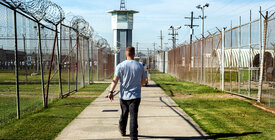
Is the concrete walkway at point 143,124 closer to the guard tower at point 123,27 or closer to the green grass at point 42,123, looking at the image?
the green grass at point 42,123

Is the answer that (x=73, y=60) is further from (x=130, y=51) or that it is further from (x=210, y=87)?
(x=130, y=51)

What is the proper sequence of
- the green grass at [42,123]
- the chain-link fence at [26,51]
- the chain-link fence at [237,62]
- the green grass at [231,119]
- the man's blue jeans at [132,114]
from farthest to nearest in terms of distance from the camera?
the chain-link fence at [237,62], the chain-link fence at [26,51], the green grass at [231,119], the green grass at [42,123], the man's blue jeans at [132,114]

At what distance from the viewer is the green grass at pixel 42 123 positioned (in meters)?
6.04

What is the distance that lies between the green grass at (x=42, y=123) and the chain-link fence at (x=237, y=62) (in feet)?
18.9

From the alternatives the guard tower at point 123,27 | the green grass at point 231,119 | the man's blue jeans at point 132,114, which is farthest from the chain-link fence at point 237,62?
the guard tower at point 123,27

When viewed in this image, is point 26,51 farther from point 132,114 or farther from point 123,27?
point 123,27

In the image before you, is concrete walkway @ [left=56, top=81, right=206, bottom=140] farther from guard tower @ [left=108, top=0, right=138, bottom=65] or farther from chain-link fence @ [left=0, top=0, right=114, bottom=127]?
guard tower @ [left=108, top=0, right=138, bottom=65]

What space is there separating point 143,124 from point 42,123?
2.30 meters

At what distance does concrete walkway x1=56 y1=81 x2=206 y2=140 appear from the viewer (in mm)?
6113

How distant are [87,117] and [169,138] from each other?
2.89m

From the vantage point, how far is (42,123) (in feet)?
23.4

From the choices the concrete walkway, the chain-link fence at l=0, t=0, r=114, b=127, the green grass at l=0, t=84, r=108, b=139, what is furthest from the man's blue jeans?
the chain-link fence at l=0, t=0, r=114, b=127

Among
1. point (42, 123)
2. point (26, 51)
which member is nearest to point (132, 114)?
point (42, 123)

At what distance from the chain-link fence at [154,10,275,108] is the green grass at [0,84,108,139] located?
5.76 meters
